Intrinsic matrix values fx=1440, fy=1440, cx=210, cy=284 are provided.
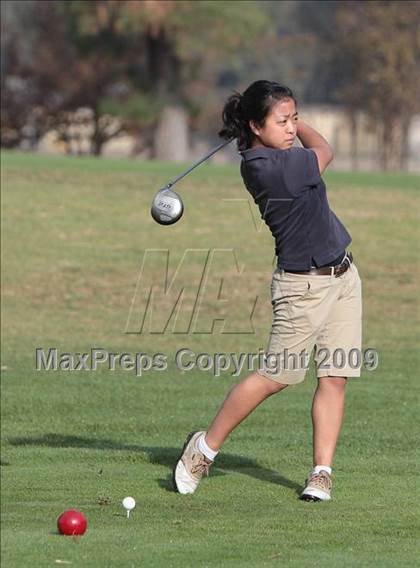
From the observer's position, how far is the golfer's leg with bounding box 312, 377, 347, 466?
7.20 metres

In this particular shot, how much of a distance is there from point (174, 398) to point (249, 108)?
4530mm

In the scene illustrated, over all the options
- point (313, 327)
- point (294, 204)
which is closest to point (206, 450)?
point (313, 327)

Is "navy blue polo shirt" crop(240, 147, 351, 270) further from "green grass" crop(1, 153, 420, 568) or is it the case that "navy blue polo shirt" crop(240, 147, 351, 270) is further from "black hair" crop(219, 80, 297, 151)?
"green grass" crop(1, 153, 420, 568)

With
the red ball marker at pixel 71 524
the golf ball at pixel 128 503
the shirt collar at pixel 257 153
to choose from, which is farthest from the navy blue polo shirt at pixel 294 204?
the red ball marker at pixel 71 524

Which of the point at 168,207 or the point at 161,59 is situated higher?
the point at 161,59

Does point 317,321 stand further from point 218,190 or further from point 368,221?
point 218,190

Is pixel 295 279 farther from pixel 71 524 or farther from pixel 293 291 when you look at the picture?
pixel 71 524

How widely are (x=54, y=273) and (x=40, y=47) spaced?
3082 cm

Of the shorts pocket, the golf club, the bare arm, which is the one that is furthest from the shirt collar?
the shorts pocket

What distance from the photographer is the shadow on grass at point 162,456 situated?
7.69 meters

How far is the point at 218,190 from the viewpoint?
23516 millimetres

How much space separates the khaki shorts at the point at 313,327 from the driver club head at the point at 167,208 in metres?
0.63

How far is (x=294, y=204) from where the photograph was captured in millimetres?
6965

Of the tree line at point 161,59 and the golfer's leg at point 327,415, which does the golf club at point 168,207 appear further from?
the tree line at point 161,59
